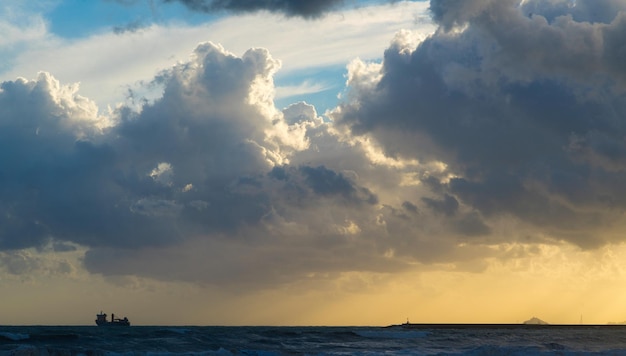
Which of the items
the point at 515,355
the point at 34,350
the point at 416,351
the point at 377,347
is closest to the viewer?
the point at 34,350

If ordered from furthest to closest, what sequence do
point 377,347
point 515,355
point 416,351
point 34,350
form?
point 377,347 → point 416,351 → point 515,355 → point 34,350

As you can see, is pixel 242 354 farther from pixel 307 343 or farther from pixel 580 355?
pixel 580 355

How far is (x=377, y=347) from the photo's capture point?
277 ft

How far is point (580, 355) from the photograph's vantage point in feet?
244

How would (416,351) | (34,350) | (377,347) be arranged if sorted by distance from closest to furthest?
(34,350) < (416,351) < (377,347)

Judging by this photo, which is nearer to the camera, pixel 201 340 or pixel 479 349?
pixel 479 349

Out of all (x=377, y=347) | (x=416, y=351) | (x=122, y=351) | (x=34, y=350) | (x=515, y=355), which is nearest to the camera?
(x=34, y=350)

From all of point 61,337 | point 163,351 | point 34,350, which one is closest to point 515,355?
point 163,351

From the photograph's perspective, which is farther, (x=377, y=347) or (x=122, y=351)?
(x=377, y=347)

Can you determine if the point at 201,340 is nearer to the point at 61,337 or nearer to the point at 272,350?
the point at 272,350

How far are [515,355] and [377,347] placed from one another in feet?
61.5

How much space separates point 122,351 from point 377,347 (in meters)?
30.8

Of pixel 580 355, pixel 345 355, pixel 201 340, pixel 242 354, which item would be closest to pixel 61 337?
pixel 201 340

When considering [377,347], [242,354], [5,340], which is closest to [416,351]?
[377,347]
